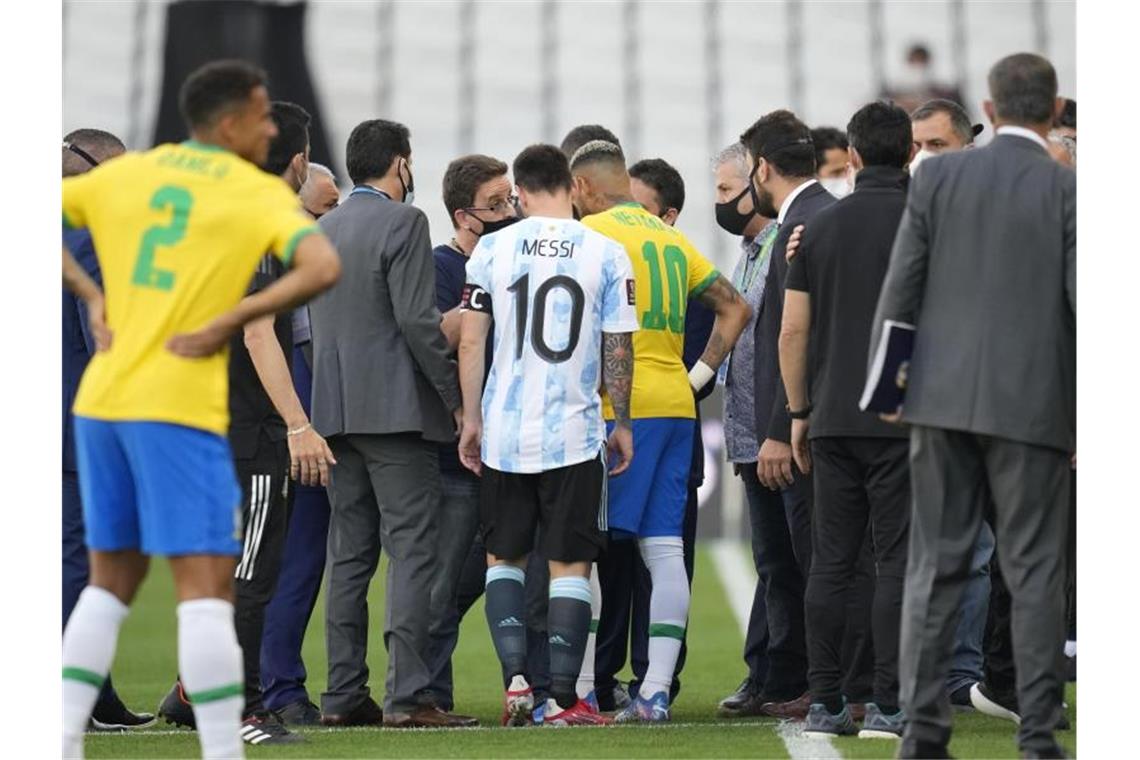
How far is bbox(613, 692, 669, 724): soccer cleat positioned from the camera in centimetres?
766

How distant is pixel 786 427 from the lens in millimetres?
7645

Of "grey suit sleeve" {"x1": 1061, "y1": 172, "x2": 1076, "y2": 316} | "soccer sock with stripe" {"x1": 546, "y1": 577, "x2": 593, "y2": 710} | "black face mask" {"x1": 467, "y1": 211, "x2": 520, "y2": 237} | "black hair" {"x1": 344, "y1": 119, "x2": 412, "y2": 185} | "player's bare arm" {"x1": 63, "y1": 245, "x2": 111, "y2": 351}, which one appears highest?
"black hair" {"x1": 344, "y1": 119, "x2": 412, "y2": 185}

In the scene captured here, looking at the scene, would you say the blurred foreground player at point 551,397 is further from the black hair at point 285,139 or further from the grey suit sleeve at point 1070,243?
the grey suit sleeve at point 1070,243

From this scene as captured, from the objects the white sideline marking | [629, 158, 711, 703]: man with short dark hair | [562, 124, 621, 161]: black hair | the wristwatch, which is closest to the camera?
the white sideline marking

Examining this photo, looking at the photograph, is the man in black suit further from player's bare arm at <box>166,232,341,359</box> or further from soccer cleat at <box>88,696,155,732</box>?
player's bare arm at <box>166,232,341,359</box>

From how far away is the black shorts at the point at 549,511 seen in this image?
7391 mm

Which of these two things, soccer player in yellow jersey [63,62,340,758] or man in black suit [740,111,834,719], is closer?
soccer player in yellow jersey [63,62,340,758]

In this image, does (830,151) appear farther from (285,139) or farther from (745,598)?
(745,598)

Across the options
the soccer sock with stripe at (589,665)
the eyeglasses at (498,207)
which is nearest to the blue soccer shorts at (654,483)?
the soccer sock with stripe at (589,665)

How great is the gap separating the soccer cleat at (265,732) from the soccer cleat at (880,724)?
193 centimetres

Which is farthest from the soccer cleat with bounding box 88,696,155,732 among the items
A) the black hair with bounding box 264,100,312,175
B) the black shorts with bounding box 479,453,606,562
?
the black hair with bounding box 264,100,312,175

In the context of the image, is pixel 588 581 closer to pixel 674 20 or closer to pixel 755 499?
pixel 755 499

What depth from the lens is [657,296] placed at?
25.8 ft

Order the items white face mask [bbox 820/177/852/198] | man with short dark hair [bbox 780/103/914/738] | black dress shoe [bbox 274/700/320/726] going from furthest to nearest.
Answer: white face mask [bbox 820/177/852/198]
black dress shoe [bbox 274/700/320/726]
man with short dark hair [bbox 780/103/914/738]
